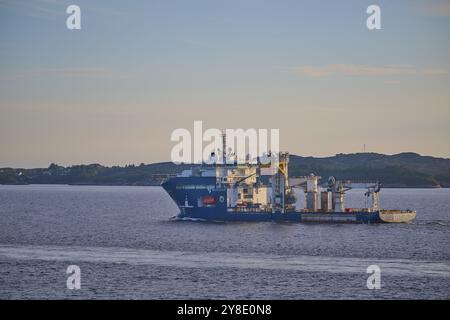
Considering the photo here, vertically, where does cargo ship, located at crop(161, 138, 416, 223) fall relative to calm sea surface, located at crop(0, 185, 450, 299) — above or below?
above

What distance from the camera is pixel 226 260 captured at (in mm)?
53938

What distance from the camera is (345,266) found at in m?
51.3

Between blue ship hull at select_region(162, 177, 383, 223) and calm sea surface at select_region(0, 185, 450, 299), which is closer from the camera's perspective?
calm sea surface at select_region(0, 185, 450, 299)

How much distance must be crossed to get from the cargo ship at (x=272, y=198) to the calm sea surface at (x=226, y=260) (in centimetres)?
255

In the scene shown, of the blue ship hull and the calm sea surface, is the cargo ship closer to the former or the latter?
the blue ship hull

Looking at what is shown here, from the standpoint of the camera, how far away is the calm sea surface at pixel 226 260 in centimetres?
4278

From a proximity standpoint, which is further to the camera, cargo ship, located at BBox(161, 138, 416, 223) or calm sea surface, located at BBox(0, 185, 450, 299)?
cargo ship, located at BBox(161, 138, 416, 223)

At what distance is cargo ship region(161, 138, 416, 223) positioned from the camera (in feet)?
278

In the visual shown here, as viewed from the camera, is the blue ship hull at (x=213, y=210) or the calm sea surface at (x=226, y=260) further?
the blue ship hull at (x=213, y=210)

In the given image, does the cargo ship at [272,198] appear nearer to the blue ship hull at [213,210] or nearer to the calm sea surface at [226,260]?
the blue ship hull at [213,210]

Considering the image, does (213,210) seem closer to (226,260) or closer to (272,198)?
(272,198)

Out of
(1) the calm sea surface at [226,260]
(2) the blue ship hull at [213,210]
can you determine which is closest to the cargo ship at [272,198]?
(2) the blue ship hull at [213,210]

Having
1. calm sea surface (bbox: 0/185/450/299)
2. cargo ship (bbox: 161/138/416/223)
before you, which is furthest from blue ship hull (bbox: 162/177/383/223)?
calm sea surface (bbox: 0/185/450/299)
